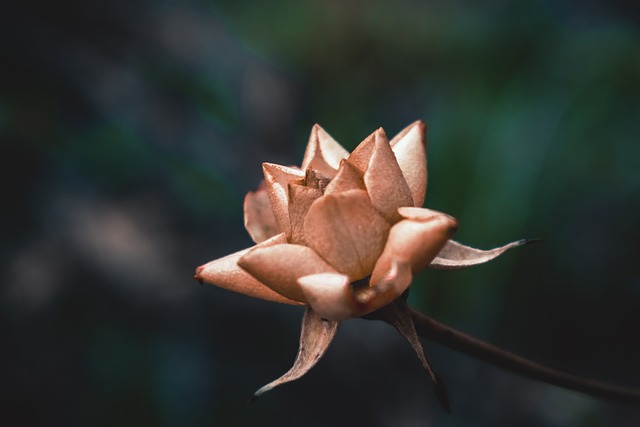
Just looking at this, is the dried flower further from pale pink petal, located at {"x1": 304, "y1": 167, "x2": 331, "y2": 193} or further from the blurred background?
the blurred background

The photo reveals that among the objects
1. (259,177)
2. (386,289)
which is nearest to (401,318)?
(386,289)

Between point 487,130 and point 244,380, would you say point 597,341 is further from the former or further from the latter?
point 244,380

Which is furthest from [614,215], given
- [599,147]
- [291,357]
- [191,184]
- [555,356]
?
[191,184]

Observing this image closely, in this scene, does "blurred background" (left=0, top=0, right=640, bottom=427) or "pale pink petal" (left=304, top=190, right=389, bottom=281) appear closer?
"pale pink petal" (left=304, top=190, right=389, bottom=281)

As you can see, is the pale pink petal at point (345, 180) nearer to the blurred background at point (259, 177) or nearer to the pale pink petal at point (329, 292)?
the pale pink petal at point (329, 292)

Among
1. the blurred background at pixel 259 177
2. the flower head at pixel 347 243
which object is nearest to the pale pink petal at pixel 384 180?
the flower head at pixel 347 243

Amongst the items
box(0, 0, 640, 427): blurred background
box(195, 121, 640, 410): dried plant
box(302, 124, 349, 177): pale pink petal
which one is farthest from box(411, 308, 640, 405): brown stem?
box(0, 0, 640, 427): blurred background

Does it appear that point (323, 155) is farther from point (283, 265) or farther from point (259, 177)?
point (259, 177)

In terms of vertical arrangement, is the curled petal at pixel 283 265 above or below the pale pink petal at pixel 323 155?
below
